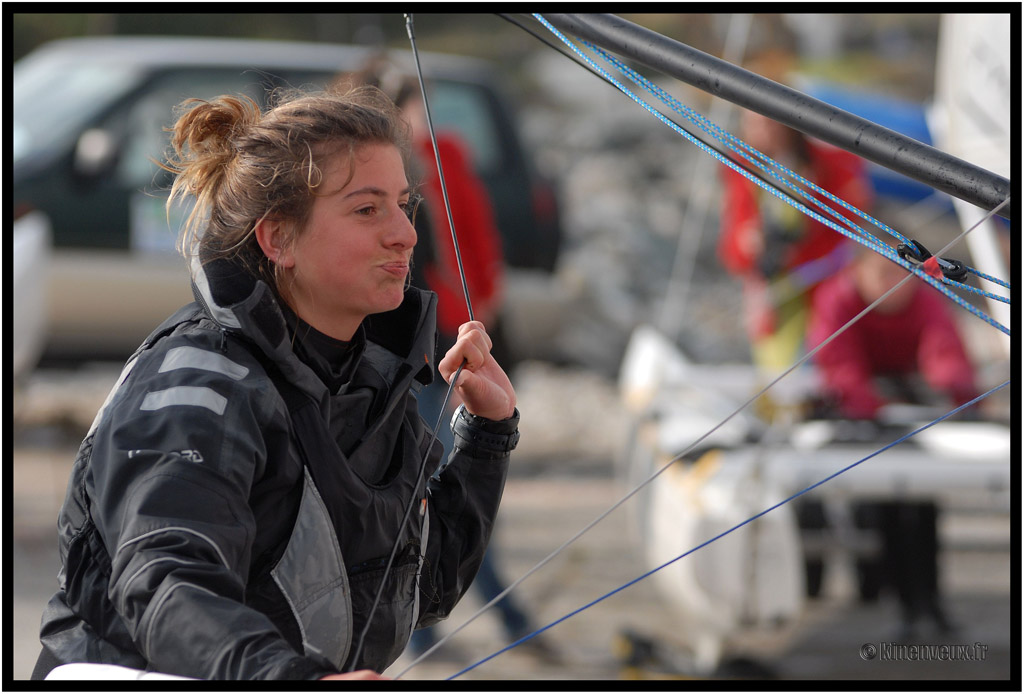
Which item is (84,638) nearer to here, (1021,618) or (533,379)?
(1021,618)

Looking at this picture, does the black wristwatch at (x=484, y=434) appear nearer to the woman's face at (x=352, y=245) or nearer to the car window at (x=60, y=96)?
the woman's face at (x=352, y=245)

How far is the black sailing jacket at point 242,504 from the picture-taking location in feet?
3.84

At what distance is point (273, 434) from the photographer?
133 centimetres

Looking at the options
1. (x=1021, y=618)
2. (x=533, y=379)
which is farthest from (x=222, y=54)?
(x=1021, y=618)

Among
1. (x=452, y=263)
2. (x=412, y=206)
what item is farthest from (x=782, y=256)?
(x=412, y=206)

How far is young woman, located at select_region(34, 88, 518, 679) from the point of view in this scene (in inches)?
47.0

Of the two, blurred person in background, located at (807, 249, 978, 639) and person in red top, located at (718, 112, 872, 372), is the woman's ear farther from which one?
person in red top, located at (718, 112, 872, 372)

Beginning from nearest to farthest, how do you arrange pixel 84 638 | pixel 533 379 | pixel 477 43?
pixel 84 638 → pixel 533 379 → pixel 477 43

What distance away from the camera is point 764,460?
13.4ft

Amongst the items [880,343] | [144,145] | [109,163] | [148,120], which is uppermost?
[148,120]

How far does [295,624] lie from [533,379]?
7.51 m

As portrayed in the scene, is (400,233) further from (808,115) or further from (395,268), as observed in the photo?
(808,115)

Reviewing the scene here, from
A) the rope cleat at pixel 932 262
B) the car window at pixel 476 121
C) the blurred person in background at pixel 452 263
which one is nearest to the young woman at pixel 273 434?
the rope cleat at pixel 932 262

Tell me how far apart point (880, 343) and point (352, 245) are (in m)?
3.79
